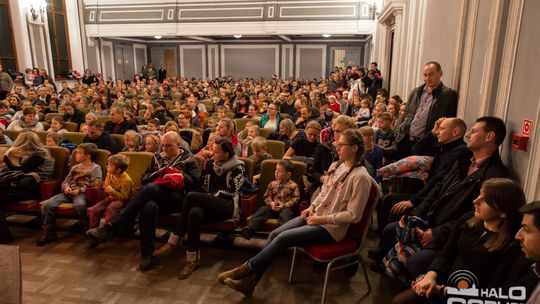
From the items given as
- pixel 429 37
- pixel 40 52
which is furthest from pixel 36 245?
pixel 40 52

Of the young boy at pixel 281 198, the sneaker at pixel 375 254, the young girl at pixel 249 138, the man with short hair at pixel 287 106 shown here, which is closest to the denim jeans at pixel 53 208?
the young boy at pixel 281 198

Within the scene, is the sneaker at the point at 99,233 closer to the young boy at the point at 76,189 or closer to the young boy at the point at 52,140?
the young boy at the point at 76,189

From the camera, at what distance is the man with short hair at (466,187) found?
2.10 m

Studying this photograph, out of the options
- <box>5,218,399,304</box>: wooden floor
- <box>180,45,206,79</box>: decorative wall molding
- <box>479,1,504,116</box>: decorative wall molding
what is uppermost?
<box>180,45,206,79</box>: decorative wall molding

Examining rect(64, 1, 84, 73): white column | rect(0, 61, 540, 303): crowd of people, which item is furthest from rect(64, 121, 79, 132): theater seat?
rect(64, 1, 84, 73): white column

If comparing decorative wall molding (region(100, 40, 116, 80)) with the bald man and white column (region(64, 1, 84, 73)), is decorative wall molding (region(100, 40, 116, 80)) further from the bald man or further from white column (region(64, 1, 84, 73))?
the bald man

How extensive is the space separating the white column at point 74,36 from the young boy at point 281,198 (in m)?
13.2

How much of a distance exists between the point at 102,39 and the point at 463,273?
16.1m

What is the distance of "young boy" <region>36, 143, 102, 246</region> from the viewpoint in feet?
10.6

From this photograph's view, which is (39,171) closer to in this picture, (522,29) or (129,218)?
(129,218)

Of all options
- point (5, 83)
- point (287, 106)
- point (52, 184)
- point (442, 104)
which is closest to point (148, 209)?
point (52, 184)

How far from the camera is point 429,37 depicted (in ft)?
14.1

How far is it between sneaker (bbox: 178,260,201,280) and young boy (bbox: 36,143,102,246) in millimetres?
1091

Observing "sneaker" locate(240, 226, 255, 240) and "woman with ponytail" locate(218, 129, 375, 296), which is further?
"sneaker" locate(240, 226, 255, 240)
